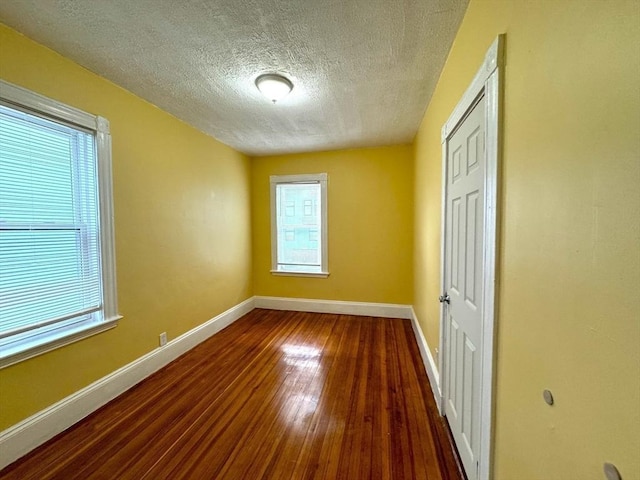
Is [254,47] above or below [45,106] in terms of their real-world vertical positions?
above

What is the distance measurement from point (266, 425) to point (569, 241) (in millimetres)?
1992

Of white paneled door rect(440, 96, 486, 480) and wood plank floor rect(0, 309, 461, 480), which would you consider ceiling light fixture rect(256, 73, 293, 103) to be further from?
wood plank floor rect(0, 309, 461, 480)

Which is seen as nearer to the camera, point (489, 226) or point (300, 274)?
point (489, 226)

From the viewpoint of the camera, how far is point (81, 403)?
1.88 metres

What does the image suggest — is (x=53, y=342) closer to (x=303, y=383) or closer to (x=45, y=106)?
(x=45, y=106)

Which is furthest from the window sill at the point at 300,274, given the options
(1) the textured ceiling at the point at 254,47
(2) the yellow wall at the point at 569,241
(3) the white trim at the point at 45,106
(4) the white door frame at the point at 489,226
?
(2) the yellow wall at the point at 569,241

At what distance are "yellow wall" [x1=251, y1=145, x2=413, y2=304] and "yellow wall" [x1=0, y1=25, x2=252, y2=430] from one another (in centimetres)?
121

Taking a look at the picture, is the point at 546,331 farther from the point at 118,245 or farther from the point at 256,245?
the point at 256,245

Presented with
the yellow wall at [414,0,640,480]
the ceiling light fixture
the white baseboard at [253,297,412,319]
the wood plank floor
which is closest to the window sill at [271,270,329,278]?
the white baseboard at [253,297,412,319]

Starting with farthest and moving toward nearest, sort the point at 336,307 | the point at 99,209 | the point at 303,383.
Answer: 1. the point at 336,307
2. the point at 303,383
3. the point at 99,209

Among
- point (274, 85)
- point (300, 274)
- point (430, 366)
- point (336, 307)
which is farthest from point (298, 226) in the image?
point (430, 366)

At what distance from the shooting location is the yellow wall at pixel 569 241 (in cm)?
50

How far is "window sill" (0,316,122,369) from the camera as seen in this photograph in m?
1.54

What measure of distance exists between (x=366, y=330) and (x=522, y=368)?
272 cm
